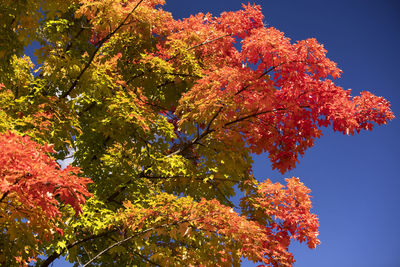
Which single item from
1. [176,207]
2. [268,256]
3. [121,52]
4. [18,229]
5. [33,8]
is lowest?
[18,229]

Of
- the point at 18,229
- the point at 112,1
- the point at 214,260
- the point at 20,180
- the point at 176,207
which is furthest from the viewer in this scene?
the point at 112,1

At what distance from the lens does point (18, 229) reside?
13.8 feet

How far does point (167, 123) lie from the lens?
26.7ft

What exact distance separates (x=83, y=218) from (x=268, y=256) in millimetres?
4148

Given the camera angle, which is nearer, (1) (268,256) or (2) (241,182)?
(1) (268,256)

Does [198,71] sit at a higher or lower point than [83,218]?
higher

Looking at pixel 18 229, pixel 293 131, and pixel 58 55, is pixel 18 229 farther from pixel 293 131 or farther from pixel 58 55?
pixel 293 131

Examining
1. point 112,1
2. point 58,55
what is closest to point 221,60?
point 112,1

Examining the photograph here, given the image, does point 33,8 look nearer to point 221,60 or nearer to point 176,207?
point 176,207

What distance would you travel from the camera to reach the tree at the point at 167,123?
5.95 meters

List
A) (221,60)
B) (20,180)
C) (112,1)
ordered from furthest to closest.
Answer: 1. (221,60)
2. (112,1)
3. (20,180)

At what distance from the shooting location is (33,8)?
5.91m

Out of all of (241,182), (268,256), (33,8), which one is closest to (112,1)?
(33,8)

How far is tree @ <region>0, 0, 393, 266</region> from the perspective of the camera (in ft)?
19.5
